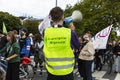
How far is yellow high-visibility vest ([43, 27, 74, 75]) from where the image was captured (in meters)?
5.11

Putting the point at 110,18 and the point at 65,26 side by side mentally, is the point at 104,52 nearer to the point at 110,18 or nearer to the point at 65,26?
the point at 65,26

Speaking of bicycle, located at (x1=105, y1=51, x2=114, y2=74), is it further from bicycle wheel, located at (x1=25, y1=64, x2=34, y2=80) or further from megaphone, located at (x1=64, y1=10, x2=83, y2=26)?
megaphone, located at (x1=64, y1=10, x2=83, y2=26)

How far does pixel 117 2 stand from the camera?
37.6 m

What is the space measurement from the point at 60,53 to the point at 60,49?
0.06 m

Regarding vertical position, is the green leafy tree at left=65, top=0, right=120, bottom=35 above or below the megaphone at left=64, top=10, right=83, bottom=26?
above

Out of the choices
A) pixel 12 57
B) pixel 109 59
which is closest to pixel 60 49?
pixel 12 57

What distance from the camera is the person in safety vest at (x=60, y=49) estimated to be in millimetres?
5105

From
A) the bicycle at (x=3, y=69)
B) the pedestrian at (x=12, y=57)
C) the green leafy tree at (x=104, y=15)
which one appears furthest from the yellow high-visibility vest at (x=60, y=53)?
the green leafy tree at (x=104, y=15)

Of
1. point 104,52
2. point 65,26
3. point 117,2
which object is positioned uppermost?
point 117,2

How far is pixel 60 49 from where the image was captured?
5129 mm

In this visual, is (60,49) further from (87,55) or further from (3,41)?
(3,41)

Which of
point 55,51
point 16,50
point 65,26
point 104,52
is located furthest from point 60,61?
point 104,52

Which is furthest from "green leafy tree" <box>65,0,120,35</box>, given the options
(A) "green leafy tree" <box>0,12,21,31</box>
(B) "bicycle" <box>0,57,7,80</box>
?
(A) "green leafy tree" <box>0,12,21,31</box>

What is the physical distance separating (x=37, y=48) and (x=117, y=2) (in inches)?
939
